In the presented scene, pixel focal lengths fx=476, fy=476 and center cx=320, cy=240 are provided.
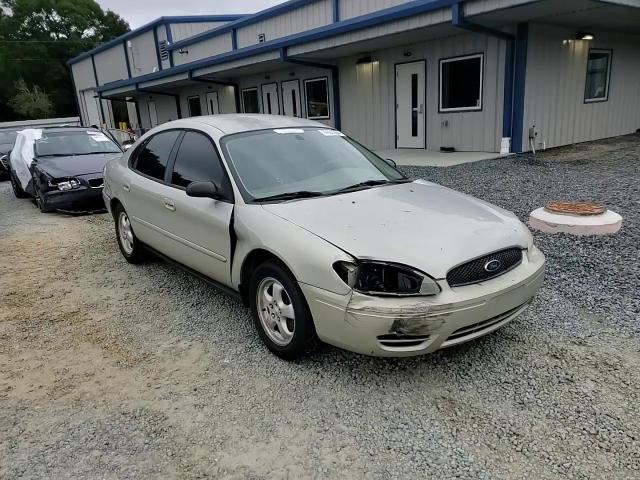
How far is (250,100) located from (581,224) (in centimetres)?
1564

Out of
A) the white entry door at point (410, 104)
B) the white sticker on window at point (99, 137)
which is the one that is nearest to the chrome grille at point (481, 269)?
the white sticker on window at point (99, 137)

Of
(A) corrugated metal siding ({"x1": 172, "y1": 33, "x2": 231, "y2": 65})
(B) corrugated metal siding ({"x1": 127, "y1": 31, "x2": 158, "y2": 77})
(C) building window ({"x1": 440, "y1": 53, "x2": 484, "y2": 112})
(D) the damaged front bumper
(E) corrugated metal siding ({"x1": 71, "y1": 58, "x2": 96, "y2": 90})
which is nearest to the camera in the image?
(D) the damaged front bumper

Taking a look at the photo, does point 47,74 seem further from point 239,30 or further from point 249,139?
point 249,139

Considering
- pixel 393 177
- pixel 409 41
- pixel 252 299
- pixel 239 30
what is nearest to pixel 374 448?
pixel 252 299

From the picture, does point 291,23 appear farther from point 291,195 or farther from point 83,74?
point 83,74

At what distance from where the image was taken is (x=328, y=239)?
8.87ft

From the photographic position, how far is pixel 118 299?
4.31 meters

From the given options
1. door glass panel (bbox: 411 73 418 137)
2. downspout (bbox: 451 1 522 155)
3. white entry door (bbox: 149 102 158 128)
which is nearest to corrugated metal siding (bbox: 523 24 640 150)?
downspout (bbox: 451 1 522 155)

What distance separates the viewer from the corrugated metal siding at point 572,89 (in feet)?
34.9

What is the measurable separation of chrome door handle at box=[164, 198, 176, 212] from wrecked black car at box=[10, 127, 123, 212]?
4650 millimetres

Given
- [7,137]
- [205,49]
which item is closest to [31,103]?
[205,49]

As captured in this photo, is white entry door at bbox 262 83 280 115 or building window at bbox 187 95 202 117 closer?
white entry door at bbox 262 83 280 115

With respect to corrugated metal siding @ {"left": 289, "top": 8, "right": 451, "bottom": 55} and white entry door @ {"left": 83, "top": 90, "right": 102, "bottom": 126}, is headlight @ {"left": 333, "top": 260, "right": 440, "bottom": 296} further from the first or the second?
white entry door @ {"left": 83, "top": 90, "right": 102, "bottom": 126}

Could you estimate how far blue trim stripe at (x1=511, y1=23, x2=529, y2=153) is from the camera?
10109 millimetres
